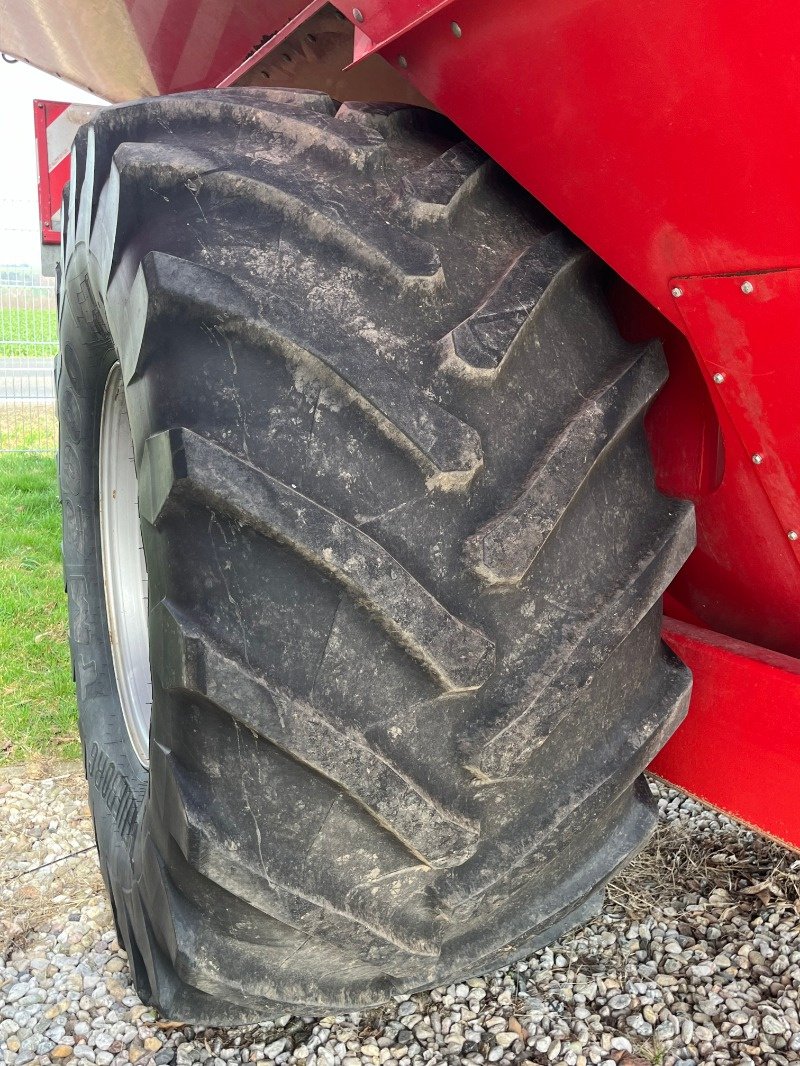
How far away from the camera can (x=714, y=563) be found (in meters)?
1.16

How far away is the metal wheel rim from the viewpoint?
1835 millimetres

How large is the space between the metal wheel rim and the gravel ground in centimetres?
38

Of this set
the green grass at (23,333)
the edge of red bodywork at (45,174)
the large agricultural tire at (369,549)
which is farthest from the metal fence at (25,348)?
the large agricultural tire at (369,549)

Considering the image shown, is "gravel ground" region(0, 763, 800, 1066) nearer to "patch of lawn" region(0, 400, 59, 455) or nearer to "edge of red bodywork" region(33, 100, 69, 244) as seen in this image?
"edge of red bodywork" region(33, 100, 69, 244)

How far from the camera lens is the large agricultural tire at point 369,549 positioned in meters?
0.93

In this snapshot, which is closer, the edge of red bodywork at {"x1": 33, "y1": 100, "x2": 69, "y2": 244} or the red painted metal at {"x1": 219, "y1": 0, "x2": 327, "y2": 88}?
the red painted metal at {"x1": 219, "y1": 0, "x2": 327, "y2": 88}

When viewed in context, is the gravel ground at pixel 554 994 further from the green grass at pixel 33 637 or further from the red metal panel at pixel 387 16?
the red metal panel at pixel 387 16

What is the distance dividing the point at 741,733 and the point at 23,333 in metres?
7.43

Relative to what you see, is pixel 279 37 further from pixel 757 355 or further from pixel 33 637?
pixel 33 637

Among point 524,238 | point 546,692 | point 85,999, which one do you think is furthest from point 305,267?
point 85,999

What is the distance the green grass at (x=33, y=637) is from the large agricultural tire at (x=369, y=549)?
1.43 m

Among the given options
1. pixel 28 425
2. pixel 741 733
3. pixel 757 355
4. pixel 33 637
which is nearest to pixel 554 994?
pixel 741 733

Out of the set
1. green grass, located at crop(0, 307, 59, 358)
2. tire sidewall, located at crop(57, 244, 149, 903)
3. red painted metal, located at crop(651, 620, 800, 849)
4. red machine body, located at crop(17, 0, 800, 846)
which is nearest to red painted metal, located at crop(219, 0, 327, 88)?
red machine body, located at crop(17, 0, 800, 846)

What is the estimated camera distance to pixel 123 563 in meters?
1.96
